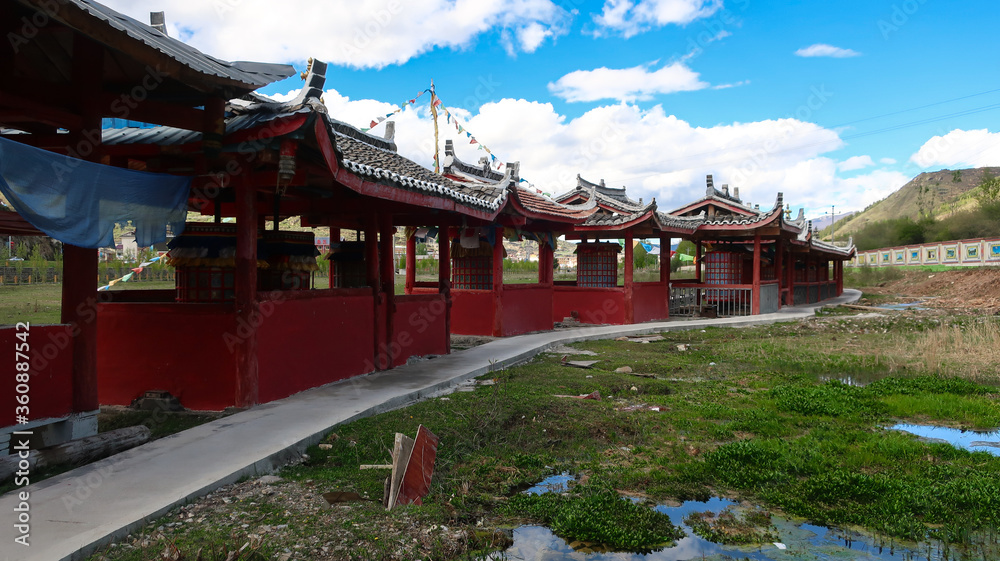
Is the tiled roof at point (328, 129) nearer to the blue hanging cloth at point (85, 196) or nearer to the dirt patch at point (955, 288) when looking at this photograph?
the blue hanging cloth at point (85, 196)

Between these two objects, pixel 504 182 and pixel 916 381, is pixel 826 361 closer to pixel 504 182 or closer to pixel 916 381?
pixel 916 381

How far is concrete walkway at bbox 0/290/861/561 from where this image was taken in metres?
3.66

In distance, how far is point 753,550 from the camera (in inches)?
156

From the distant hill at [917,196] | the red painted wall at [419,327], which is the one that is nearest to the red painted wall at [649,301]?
the red painted wall at [419,327]

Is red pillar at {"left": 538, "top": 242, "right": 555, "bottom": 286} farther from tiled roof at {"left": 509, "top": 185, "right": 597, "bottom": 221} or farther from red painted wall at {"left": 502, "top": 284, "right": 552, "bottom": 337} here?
tiled roof at {"left": 509, "top": 185, "right": 597, "bottom": 221}

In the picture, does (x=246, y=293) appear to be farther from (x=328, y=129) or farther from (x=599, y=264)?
(x=599, y=264)

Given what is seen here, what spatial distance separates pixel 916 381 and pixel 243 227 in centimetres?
938

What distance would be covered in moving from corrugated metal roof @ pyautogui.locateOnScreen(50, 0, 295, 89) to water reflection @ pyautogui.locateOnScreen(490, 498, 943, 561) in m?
4.46

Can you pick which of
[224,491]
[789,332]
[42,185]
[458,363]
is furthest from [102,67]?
[789,332]

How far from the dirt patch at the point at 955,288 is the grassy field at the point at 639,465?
19978mm

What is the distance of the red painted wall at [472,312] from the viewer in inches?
600

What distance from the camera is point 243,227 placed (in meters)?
7.05

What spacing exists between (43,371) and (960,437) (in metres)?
8.75

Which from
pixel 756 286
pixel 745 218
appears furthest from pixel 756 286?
pixel 745 218
